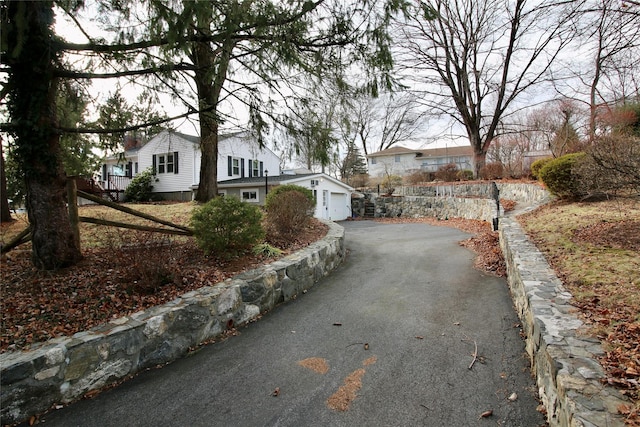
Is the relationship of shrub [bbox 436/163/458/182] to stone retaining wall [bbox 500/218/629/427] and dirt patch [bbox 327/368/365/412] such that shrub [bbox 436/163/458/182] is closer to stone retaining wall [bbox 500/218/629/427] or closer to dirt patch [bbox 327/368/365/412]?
stone retaining wall [bbox 500/218/629/427]

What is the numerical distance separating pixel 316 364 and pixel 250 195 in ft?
48.9

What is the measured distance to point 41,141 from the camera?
3.81m

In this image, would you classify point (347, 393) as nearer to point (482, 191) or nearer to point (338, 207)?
point (482, 191)

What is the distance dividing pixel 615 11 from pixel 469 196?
11858 mm

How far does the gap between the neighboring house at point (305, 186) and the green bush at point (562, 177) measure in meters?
10.2

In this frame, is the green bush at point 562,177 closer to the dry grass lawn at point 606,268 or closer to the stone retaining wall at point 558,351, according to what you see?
the dry grass lawn at point 606,268

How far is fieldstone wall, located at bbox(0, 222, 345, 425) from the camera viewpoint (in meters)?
2.44

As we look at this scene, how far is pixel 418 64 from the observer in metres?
19.8

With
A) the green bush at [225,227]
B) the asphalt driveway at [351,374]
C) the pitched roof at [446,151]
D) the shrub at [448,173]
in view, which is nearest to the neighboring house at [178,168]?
the shrub at [448,173]

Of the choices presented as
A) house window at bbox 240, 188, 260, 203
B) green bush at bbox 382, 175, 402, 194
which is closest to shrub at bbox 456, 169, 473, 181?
green bush at bbox 382, 175, 402, 194

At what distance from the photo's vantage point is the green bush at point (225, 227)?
4875 mm

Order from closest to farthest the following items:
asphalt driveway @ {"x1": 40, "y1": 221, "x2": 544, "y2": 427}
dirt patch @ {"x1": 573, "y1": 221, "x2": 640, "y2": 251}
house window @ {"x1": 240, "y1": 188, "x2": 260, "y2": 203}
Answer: asphalt driveway @ {"x1": 40, "y1": 221, "x2": 544, "y2": 427}, dirt patch @ {"x1": 573, "y1": 221, "x2": 640, "y2": 251}, house window @ {"x1": 240, "y1": 188, "x2": 260, "y2": 203}

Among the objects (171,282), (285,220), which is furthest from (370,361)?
(285,220)

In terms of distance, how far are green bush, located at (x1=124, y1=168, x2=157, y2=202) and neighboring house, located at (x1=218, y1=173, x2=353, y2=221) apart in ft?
14.5
